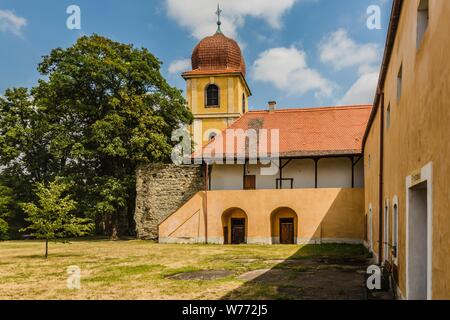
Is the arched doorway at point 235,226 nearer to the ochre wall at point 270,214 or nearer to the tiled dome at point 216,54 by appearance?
the ochre wall at point 270,214

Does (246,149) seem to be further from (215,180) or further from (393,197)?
(393,197)

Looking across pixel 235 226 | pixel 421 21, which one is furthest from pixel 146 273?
pixel 235 226

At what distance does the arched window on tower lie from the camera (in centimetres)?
3950

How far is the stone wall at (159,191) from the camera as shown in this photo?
27672mm

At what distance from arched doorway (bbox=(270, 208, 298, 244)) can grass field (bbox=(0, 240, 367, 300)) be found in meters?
4.06

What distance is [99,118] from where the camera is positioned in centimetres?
2870

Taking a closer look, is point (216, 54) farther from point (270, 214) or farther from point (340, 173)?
point (270, 214)

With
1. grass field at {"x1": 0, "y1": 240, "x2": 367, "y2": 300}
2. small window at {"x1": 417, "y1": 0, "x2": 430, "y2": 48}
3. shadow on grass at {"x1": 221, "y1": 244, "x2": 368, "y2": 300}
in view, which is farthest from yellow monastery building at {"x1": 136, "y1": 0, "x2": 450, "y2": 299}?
grass field at {"x1": 0, "y1": 240, "x2": 367, "y2": 300}

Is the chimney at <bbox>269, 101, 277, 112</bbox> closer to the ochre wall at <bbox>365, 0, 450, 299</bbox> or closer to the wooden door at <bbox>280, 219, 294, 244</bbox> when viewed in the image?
the wooden door at <bbox>280, 219, 294, 244</bbox>

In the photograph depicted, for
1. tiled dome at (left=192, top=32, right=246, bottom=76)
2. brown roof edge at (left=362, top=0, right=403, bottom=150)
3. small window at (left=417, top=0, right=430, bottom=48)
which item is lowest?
small window at (left=417, top=0, right=430, bottom=48)

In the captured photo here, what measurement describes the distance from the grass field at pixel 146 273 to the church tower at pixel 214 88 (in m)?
20.8

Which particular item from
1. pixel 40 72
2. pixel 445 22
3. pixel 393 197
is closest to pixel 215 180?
pixel 40 72

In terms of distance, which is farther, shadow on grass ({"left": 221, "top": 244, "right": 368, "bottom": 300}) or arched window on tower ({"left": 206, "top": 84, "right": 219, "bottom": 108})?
arched window on tower ({"left": 206, "top": 84, "right": 219, "bottom": 108})

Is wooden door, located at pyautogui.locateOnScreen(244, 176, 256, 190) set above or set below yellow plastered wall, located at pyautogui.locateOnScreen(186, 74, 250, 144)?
below
